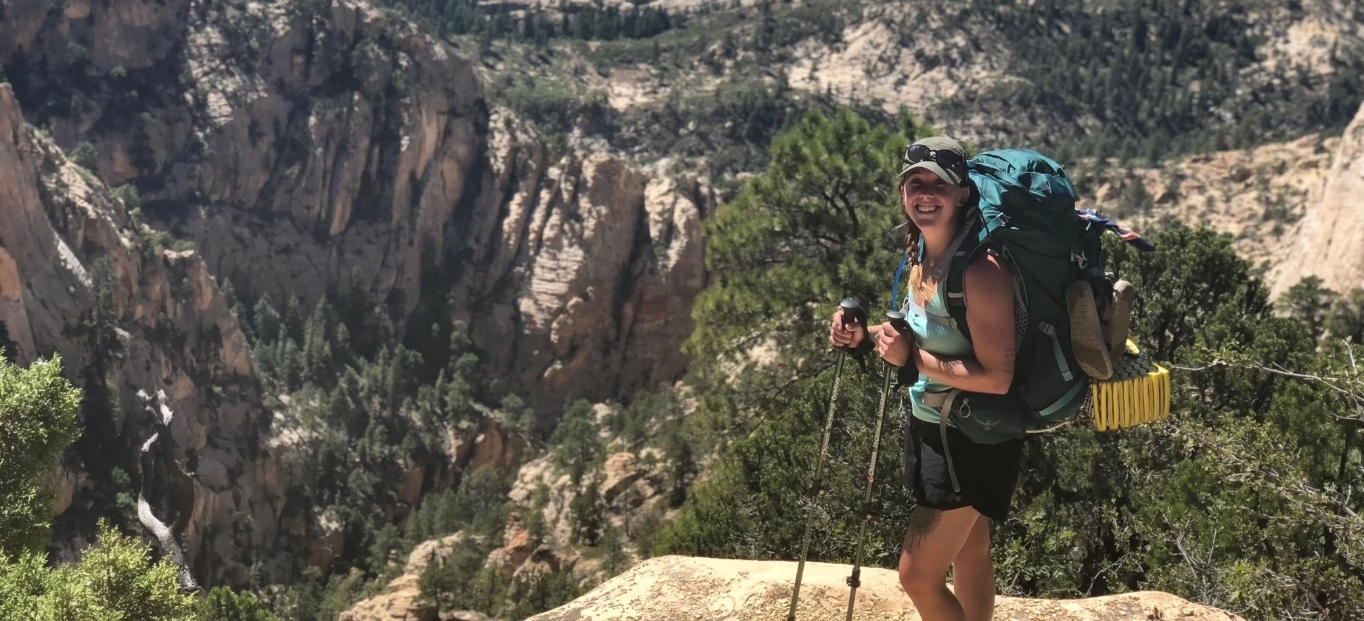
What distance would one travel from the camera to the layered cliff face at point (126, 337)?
1190 inches

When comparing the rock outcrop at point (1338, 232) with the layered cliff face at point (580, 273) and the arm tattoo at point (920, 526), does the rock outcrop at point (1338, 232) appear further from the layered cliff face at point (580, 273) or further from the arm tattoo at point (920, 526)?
the layered cliff face at point (580, 273)


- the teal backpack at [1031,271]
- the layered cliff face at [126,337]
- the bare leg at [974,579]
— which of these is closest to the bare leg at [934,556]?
the bare leg at [974,579]

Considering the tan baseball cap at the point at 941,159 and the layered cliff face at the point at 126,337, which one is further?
the layered cliff face at the point at 126,337

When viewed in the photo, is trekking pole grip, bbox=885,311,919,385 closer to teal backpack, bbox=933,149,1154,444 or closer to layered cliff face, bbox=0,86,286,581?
teal backpack, bbox=933,149,1154,444

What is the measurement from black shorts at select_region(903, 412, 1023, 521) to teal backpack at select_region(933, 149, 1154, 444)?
109mm

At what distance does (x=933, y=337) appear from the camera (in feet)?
11.7

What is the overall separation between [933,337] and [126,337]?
124ft

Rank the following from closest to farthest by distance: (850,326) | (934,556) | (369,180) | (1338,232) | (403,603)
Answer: (934,556), (850,326), (1338,232), (403,603), (369,180)

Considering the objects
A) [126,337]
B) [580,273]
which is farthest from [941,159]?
[580,273]

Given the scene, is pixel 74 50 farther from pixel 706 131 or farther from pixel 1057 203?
pixel 1057 203

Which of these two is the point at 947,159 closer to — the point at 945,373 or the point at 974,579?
the point at 945,373

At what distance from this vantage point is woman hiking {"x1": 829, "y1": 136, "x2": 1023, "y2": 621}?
3355 mm

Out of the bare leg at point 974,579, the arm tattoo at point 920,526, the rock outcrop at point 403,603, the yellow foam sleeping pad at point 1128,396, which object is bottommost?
the rock outcrop at point 403,603

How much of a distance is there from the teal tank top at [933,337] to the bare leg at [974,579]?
0.58 meters
